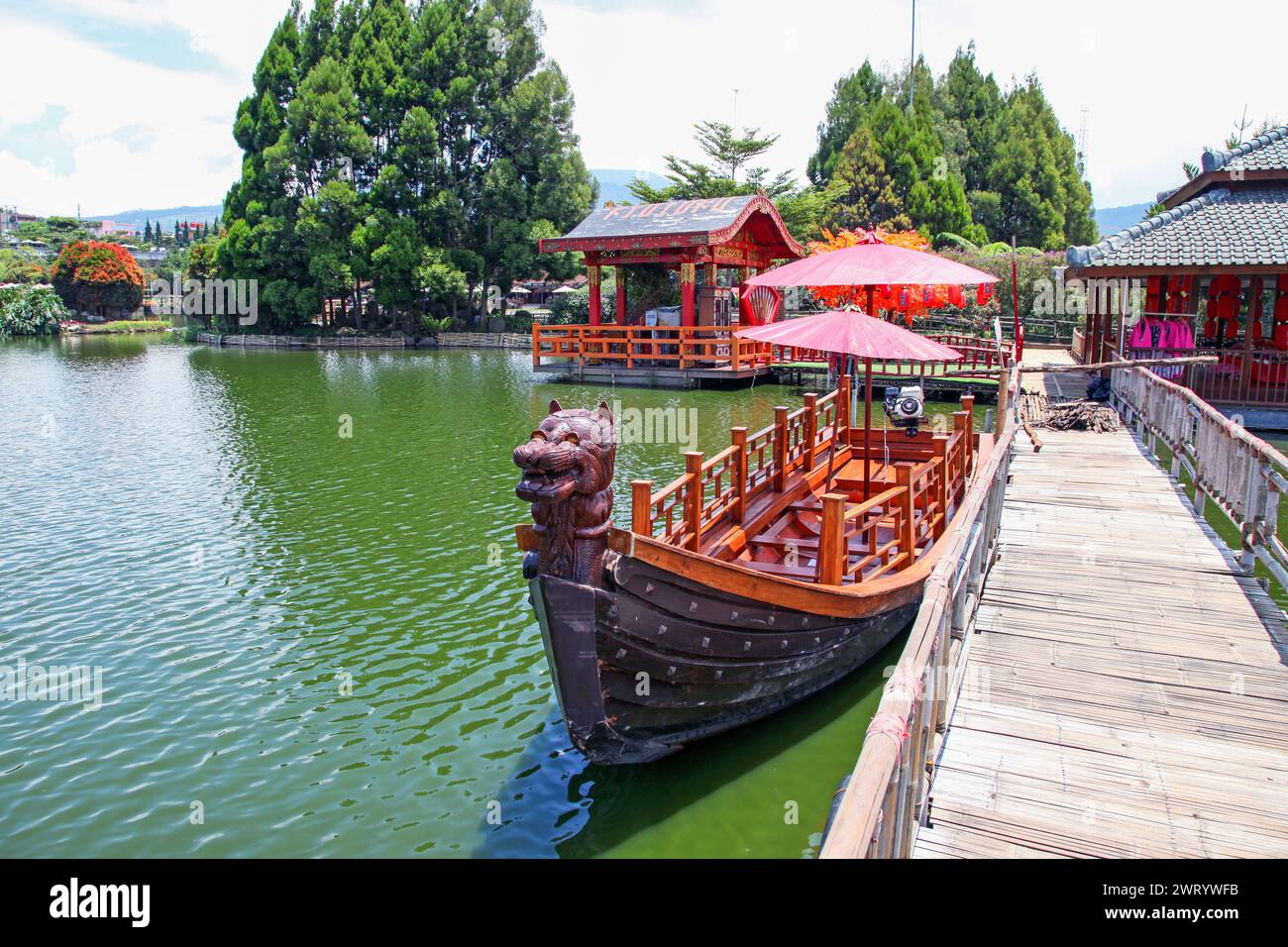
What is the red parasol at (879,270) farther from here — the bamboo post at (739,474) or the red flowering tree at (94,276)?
the red flowering tree at (94,276)

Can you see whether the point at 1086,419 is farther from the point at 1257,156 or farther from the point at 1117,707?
the point at 1117,707

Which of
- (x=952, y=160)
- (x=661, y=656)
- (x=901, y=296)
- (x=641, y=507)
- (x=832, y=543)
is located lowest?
(x=661, y=656)

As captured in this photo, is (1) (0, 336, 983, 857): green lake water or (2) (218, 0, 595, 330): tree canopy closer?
(1) (0, 336, 983, 857): green lake water

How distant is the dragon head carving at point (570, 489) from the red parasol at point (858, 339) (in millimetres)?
3759

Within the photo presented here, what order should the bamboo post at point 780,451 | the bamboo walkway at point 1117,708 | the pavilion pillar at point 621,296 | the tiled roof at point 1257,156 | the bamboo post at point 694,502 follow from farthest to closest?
the pavilion pillar at point 621,296 → the tiled roof at point 1257,156 → the bamboo post at point 780,451 → the bamboo post at point 694,502 → the bamboo walkway at point 1117,708

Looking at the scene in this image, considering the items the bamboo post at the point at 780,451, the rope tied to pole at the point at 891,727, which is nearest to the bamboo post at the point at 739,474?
the bamboo post at the point at 780,451

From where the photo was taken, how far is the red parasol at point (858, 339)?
8133 mm

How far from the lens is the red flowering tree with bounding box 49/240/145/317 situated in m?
59.5

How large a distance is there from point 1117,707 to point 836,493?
4600mm

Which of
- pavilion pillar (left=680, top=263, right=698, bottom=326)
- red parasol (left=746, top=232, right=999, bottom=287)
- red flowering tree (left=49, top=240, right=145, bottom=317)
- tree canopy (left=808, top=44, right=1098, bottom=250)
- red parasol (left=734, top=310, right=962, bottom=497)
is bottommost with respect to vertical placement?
red parasol (left=734, top=310, right=962, bottom=497)

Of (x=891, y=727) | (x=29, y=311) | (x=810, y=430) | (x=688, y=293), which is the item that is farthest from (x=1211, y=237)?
(x=29, y=311)

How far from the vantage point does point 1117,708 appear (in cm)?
481

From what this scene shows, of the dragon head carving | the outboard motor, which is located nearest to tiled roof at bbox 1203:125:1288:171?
the outboard motor

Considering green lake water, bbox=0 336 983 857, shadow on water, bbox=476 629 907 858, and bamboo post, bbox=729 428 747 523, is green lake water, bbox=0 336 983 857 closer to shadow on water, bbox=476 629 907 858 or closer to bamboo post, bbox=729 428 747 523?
shadow on water, bbox=476 629 907 858
